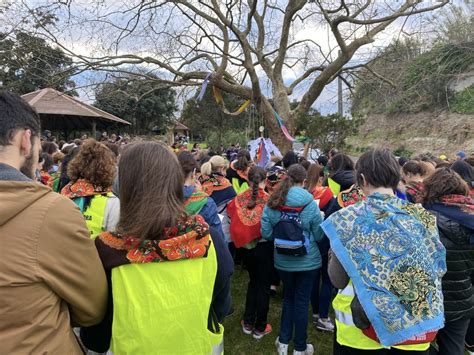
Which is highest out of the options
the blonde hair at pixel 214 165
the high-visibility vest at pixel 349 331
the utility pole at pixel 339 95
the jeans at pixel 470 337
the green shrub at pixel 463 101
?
the green shrub at pixel 463 101

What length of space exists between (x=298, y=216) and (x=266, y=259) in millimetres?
749

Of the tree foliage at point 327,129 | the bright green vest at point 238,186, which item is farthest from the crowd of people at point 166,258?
the tree foliage at point 327,129

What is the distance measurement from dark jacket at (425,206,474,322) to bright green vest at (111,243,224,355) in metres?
1.87

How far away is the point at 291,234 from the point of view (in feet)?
10.3

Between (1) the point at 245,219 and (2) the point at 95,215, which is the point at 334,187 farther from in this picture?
(2) the point at 95,215

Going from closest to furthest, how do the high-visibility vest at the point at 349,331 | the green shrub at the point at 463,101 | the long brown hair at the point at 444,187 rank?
1. the high-visibility vest at the point at 349,331
2. the long brown hair at the point at 444,187
3. the green shrub at the point at 463,101

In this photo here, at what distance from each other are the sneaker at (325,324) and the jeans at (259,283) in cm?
64

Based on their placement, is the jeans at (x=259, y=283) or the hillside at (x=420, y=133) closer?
the jeans at (x=259, y=283)

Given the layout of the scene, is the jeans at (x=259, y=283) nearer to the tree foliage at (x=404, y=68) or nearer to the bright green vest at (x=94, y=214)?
the bright green vest at (x=94, y=214)

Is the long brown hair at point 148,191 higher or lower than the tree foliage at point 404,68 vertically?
lower

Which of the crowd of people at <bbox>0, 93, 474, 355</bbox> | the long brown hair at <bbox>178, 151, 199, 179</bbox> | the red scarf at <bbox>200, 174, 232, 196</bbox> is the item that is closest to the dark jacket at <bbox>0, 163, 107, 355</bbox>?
the crowd of people at <bbox>0, 93, 474, 355</bbox>

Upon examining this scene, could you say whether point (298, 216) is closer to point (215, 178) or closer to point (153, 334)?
point (215, 178)

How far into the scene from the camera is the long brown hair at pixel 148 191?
1.48 meters

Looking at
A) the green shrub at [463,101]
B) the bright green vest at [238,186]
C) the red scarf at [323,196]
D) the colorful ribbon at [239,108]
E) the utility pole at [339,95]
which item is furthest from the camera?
Answer: the green shrub at [463,101]
